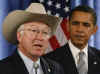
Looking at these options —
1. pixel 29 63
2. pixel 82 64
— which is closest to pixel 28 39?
pixel 29 63

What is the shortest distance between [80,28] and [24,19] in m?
0.43

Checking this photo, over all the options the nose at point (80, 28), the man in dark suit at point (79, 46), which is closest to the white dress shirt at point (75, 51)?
the man in dark suit at point (79, 46)

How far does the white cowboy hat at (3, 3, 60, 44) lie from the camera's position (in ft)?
4.90

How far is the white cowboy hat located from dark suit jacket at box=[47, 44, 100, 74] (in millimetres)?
299

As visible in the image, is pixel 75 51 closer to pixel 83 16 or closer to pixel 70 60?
pixel 70 60

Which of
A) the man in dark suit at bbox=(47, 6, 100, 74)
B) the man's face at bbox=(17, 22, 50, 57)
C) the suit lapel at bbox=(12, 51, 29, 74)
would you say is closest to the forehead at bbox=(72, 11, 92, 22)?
the man in dark suit at bbox=(47, 6, 100, 74)

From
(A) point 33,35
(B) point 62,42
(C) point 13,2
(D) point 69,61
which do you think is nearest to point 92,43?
(B) point 62,42

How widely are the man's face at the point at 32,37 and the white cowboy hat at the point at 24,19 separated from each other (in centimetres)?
3

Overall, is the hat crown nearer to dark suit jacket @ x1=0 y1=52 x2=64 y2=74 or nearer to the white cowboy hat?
the white cowboy hat

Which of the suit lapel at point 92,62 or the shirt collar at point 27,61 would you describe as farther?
the suit lapel at point 92,62

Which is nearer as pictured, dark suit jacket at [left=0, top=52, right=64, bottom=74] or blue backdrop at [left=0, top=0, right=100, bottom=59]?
dark suit jacket at [left=0, top=52, right=64, bottom=74]

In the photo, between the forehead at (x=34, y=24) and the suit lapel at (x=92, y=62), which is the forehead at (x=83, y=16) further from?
the forehead at (x=34, y=24)

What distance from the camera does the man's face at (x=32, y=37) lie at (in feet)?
4.83

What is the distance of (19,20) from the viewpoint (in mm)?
1501
